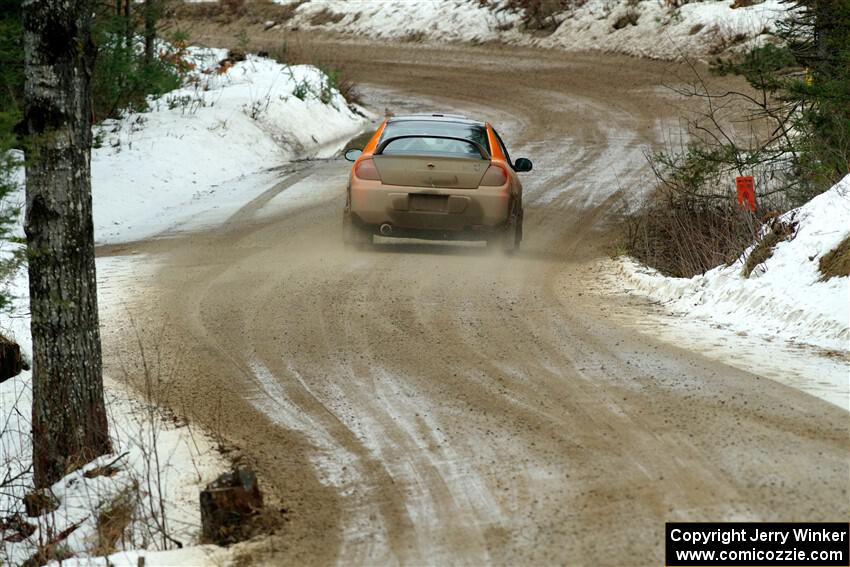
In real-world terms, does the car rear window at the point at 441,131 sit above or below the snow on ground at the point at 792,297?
above

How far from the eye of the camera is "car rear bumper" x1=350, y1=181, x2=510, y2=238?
1334cm

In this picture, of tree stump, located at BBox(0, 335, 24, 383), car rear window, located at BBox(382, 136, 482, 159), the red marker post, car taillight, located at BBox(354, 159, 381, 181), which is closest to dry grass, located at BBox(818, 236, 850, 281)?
the red marker post

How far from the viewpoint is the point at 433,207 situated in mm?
13359

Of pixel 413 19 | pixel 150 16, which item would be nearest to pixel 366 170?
pixel 150 16

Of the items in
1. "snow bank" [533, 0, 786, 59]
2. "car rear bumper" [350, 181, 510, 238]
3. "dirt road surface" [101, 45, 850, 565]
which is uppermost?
"snow bank" [533, 0, 786, 59]

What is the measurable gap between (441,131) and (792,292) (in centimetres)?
541

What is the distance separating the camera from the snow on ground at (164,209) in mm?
6609

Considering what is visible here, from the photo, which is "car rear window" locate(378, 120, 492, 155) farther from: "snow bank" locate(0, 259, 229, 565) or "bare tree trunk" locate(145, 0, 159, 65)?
"bare tree trunk" locate(145, 0, 159, 65)

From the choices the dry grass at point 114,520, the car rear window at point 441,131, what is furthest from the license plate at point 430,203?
the dry grass at point 114,520

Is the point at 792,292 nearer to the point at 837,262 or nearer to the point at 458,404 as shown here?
the point at 837,262

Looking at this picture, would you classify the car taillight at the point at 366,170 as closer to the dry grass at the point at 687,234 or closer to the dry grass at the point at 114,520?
the dry grass at the point at 687,234

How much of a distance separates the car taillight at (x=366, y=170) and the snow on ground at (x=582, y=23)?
14.9m

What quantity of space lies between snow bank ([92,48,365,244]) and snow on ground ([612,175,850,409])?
8.41 m

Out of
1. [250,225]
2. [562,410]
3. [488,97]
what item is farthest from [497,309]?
[488,97]
